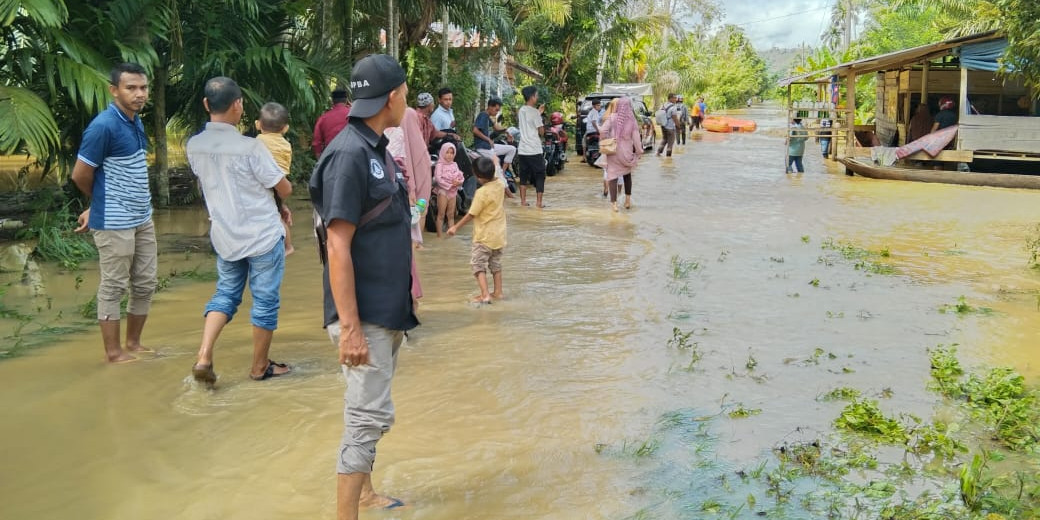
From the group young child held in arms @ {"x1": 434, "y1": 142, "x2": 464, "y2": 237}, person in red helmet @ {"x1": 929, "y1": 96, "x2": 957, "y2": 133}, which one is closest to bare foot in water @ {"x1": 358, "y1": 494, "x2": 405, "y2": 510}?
young child held in arms @ {"x1": 434, "y1": 142, "x2": 464, "y2": 237}

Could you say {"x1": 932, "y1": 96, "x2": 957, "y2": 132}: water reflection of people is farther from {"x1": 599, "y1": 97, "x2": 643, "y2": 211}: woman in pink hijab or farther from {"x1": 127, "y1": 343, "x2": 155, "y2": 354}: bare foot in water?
{"x1": 127, "y1": 343, "x2": 155, "y2": 354}: bare foot in water

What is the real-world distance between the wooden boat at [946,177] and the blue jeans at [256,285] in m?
15.1

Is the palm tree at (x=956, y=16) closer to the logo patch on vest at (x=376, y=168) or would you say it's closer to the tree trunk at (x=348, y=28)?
the tree trunk at (x=348, y=28)

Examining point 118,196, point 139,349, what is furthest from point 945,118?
point 118,196

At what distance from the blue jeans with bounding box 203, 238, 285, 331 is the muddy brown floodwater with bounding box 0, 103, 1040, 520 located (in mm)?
468

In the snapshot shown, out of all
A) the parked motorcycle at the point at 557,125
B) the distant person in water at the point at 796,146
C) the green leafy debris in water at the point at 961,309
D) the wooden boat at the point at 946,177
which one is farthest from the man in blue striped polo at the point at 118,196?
the distant person in water at the point at 796,146

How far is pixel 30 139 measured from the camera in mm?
7273

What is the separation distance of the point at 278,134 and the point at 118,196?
58.3 inches

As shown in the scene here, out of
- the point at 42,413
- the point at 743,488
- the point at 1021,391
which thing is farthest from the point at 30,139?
the point at 1021,391

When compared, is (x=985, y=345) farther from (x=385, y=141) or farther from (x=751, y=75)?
(x=751, y=75)

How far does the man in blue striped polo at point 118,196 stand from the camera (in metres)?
5.10

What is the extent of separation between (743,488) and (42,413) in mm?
3622

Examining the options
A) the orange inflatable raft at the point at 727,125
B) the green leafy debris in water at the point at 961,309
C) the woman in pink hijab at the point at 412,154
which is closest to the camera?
the woman in pink hijab at the point at 412,154

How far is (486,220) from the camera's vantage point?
7.19m
